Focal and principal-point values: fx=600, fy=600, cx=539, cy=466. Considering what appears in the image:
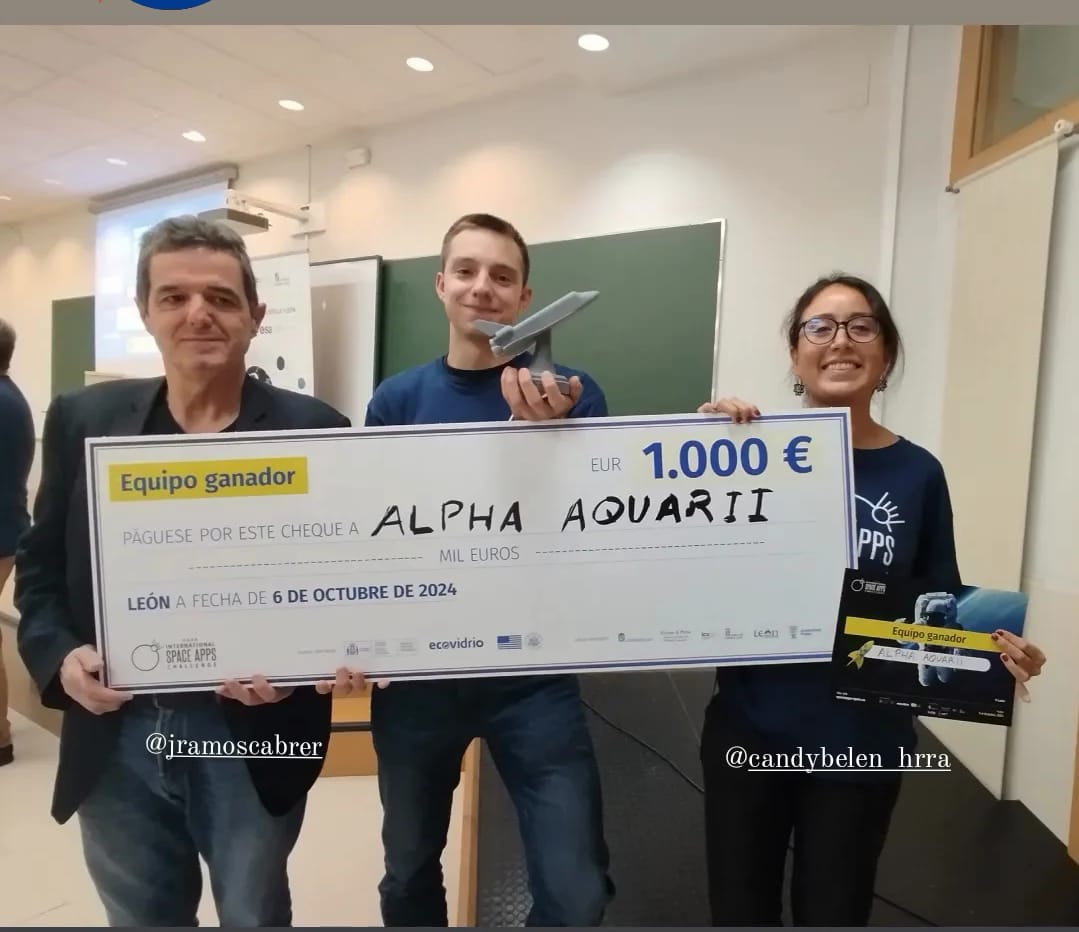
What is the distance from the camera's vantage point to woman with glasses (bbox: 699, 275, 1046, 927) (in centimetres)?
96

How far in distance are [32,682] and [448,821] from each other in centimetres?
78

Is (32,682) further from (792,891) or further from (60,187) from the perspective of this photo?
(792,891)

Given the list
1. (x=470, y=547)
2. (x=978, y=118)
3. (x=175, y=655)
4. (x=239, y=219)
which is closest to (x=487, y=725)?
(x=470, y=547)

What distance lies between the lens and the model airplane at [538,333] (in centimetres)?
88

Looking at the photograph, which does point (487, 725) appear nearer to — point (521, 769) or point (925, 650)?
point (521, 769)

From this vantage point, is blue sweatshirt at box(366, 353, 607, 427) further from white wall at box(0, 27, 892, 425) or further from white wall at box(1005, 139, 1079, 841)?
white wall at box(1005, 139, 1079, 841)

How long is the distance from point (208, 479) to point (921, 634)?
1182 mm

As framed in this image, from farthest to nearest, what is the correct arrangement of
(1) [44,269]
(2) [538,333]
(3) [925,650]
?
(1) [44,269] → (3) [925,650] → (2) [538,333]

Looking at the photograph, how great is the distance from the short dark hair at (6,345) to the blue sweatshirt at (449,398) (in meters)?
0.69

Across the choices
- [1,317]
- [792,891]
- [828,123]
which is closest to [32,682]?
[1,317]

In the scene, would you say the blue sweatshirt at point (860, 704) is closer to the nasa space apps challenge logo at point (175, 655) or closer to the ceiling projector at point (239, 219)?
the nasa space apps challenge logo at point (175, 655)

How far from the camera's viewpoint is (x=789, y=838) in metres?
1.03

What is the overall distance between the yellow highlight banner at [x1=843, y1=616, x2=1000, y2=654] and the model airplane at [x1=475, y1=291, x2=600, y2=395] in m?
0.63
